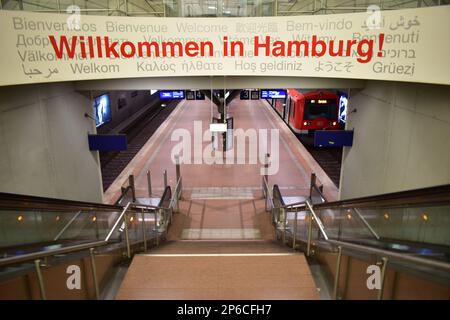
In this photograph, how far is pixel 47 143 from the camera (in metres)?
6.91

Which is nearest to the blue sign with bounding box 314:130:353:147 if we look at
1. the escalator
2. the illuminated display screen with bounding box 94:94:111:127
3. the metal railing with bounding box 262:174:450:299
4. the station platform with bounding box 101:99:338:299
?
the station platform with bounding box 101:99:338:299

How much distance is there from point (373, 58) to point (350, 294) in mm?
4029

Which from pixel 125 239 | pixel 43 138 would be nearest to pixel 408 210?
pixel 125 239

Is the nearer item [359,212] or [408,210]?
[408,210]

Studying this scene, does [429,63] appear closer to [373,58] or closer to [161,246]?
[373,58]

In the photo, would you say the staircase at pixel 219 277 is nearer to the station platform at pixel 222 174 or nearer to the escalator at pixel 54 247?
the escalator at pixel 54 247

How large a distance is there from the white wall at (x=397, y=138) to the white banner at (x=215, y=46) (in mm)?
834

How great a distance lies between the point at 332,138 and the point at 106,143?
5.73 m

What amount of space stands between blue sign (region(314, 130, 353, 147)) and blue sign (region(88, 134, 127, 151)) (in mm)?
4820

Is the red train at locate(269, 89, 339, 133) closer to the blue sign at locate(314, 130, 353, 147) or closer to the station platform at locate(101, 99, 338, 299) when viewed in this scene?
the station platform at locate(101, 99, 338, 299)

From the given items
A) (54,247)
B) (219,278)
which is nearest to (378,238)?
(219,278)

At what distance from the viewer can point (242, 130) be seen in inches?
716

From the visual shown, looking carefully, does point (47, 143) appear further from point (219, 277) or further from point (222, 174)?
point (222, 174)

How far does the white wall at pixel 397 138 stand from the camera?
5.39 m
